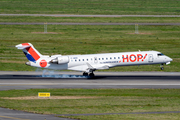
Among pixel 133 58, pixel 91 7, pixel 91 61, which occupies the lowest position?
pixel 91 61

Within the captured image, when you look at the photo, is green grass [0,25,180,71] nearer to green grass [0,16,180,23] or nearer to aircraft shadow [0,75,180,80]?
aircraft shadow [0,75,180,80]

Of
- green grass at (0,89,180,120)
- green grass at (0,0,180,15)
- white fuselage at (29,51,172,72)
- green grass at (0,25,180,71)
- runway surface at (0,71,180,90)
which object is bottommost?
green grass at (0,89,180,120)

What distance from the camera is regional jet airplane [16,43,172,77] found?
52.2 meters

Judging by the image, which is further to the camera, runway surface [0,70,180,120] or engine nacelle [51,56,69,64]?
engine nacelle [51,56,69,64]

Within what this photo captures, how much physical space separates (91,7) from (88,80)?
273 ft

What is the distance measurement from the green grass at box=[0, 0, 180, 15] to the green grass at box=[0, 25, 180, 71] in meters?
26.1

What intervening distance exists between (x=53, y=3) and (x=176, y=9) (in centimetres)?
4746

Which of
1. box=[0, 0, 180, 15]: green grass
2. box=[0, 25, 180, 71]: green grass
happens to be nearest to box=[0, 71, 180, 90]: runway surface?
box=[0, 25, 180, 71]: green grass

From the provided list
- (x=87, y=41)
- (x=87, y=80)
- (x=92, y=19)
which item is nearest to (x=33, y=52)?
(x=87, y=80)

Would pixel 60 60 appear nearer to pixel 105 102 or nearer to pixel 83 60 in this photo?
pixel 83 60

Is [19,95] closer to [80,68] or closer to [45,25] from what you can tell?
[80,68]

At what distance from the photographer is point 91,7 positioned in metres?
132

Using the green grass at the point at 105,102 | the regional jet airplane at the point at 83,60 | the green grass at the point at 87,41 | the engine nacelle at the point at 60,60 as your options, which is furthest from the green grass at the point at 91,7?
the green grass at the point at 105,102

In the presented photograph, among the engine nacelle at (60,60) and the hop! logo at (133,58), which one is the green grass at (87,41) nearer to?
the hop! logo at (133,58)
